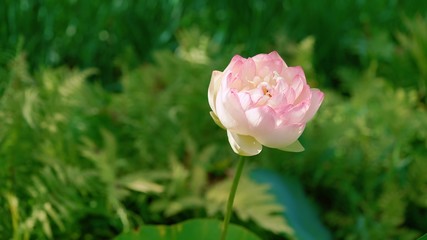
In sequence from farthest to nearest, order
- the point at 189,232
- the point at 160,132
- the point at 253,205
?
1. the point at 160,132
2. the point at 253,205
3. the point at 189,232

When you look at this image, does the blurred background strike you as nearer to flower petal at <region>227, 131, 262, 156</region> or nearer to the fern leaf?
the fern leaf

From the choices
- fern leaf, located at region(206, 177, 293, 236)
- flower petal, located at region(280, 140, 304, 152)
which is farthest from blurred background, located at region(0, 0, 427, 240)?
flower petal, located at region(280, 140, 304, 152)

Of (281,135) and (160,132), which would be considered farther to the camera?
(160,132)

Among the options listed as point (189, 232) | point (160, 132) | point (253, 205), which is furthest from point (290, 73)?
point (160, 132)

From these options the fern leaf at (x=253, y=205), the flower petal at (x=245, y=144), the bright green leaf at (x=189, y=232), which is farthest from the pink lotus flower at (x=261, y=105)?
the fern leaf at (x=253, y=205)

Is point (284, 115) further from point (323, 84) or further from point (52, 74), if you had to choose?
point (323, 84)

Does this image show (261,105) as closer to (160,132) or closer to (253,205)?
(253,205)

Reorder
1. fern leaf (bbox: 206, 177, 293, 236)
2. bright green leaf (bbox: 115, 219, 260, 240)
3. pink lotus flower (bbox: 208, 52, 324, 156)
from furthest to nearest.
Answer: fern leaf (bbox: 206, 177, 293, 236) → bright green leaf (bbox: 115, 219, 260, 240) → pink lotus flower (bbox: 208, 52, 324, 156)
